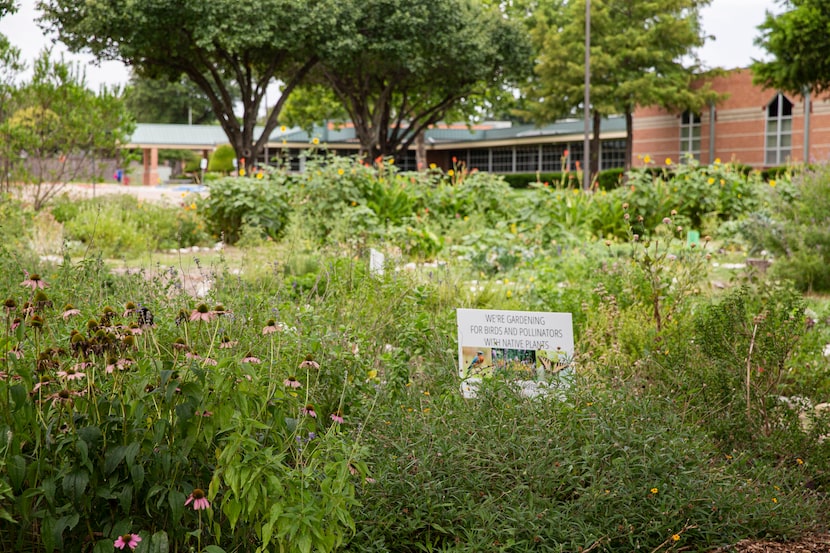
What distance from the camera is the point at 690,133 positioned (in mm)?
41031

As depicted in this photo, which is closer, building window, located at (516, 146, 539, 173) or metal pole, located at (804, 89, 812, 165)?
metal pole, located at (804, 89, 812, 165)

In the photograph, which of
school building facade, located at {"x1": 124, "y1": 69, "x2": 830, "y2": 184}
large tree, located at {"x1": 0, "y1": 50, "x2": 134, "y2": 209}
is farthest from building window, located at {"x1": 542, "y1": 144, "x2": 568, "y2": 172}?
large tree, located at {"x1": 0, "y1": 50, "x2": 134, "y2": 209}

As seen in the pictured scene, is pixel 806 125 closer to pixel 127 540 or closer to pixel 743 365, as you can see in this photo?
pixel 743 365

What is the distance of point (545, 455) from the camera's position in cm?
297

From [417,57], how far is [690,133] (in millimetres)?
18915

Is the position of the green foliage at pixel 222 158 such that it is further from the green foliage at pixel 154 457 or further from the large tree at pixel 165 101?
the green foliage at pixel 154 457

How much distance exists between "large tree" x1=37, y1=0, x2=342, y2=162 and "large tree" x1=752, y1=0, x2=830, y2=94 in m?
11.6

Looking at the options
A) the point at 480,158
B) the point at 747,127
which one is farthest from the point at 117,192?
the point at 480,158

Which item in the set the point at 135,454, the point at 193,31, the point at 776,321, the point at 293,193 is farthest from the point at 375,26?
the point at 135,454

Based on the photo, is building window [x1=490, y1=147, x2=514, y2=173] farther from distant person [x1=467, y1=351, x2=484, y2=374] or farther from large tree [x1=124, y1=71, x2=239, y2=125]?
distant person [x1=467, y1=351, x2=484, y2=374]

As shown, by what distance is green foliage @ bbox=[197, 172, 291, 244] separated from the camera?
40.7ft

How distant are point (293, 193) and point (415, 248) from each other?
2709 mm

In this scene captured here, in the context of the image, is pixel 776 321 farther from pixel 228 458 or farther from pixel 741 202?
pixel 741 202

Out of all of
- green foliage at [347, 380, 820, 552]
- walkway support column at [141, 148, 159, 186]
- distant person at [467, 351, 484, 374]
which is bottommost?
green foliage at [347, 380, 820, 552]
